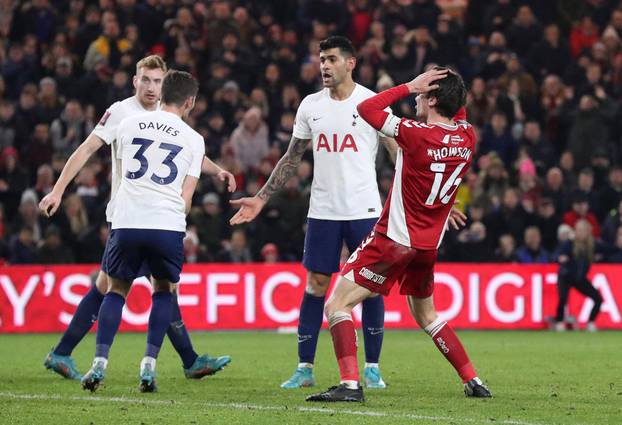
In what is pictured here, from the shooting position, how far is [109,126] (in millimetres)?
9820

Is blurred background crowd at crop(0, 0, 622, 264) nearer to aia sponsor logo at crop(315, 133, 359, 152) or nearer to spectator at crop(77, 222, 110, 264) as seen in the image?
spectator at crop(77, 222, 110, 264)

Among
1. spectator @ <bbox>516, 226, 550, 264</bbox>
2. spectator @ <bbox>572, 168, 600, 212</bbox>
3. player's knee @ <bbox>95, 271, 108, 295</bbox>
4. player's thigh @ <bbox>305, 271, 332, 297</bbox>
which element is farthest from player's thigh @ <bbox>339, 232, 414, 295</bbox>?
A: spectator @ <bbox>572, 168, 600, 212</bbox>

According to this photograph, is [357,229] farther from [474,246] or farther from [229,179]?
[474,246]

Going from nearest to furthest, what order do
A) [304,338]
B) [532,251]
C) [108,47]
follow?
1. [304,338]
2. [532,251]
3. [108,47]

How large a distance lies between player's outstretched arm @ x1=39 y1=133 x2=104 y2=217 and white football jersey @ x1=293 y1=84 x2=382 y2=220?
155 centimetres

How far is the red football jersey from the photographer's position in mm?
8539

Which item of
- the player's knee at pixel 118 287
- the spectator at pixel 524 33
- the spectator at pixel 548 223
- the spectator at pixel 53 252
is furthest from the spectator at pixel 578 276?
the player's knee at pixel 118 287

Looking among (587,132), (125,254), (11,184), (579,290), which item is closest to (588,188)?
(587,132)

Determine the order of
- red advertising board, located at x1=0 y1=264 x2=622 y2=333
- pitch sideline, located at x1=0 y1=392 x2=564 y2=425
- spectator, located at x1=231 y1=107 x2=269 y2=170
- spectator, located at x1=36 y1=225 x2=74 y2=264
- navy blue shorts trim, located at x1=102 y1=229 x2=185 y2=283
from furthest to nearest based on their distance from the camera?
spectator, located at x1=231 y1=107 x2=269 y2=170 < spectator, located at x1=36 y1=225 x2=74 y2=264 < red advertising board, located at x1=0 y1=264 x2=622 y2=333 < navy blue shorts trim, located at x1=102 y1=229 x2=185 y2=283 < pitch sideline, located at x1=0 y1=392 x2=564 y2=425

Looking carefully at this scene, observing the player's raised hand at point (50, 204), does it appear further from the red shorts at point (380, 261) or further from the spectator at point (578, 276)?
the spectator at point (578, 276)

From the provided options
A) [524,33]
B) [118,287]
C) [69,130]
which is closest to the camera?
[118,287]

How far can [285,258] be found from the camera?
1950cm

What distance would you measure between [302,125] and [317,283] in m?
1.16

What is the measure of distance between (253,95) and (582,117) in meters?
5.09
